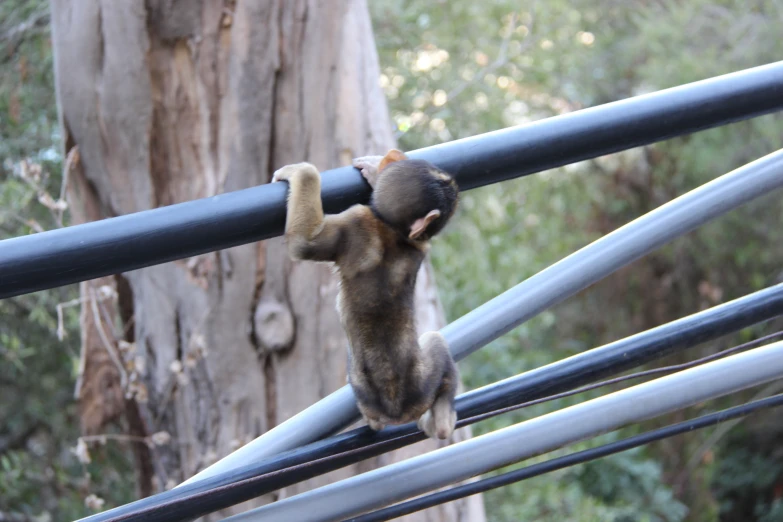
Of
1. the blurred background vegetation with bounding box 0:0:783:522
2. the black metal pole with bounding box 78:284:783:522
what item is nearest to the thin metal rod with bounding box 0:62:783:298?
the black metal pole with bounding box 78:284:783:522

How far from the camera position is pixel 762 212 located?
410 inches

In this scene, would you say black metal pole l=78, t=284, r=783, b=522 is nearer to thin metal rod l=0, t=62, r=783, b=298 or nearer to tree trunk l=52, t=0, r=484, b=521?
thin metal rod l=0, t=62, r=783, b=298

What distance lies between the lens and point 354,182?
1.71m

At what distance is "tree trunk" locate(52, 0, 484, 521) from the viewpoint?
382 centimetres

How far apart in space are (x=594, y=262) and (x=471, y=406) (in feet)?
1.53

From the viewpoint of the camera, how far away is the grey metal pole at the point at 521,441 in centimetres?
169

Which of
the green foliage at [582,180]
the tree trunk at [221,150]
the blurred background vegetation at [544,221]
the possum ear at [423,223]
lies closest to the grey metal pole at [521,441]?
the possum ear at [423,223]

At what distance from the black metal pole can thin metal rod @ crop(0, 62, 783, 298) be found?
1.31 ft

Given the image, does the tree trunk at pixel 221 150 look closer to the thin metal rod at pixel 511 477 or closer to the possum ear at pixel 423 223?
the possum ear at pixel 423 223

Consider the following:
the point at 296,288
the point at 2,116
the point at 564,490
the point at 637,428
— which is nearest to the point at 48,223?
the point at 2,116

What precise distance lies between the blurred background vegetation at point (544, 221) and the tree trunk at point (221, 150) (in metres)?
0.43

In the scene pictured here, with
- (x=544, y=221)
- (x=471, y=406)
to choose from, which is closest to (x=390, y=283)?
(x=471, y=406)

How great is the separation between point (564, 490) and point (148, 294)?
4.79m

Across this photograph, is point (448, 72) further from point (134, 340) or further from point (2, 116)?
point (134, 340)
